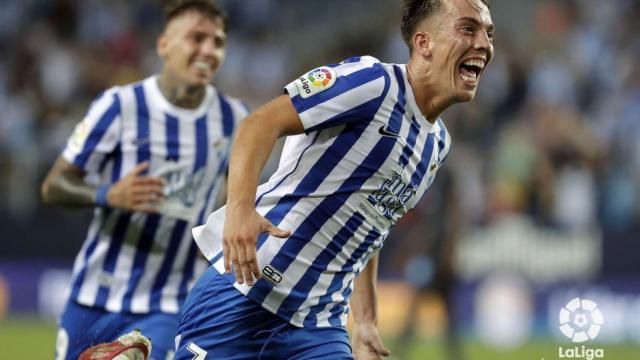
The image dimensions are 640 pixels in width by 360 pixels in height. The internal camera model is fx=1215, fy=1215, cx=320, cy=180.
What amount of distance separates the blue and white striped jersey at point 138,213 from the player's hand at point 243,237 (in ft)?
7.13

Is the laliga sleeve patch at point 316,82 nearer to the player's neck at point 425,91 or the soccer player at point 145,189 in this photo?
the player's neck at point 425,91

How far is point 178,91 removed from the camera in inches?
269

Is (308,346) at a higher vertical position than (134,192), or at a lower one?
lower

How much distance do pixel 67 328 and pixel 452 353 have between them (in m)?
6.12

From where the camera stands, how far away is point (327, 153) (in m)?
4.74

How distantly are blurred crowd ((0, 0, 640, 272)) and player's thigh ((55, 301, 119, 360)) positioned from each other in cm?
769

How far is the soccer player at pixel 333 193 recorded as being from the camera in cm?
472

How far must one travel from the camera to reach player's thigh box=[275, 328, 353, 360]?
4789mm

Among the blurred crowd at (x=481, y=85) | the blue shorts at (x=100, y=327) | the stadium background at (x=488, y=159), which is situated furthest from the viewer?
the blurred crowd at (x=481, y=85)

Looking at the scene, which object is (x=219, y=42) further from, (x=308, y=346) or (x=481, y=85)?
(x=481, y=85)

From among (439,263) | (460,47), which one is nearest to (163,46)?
(460,47)

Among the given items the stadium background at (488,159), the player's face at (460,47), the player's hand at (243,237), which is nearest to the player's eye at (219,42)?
the player's face at (460,47)

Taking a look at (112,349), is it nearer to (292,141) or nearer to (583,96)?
(292,141)

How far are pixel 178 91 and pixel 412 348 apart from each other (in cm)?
710
